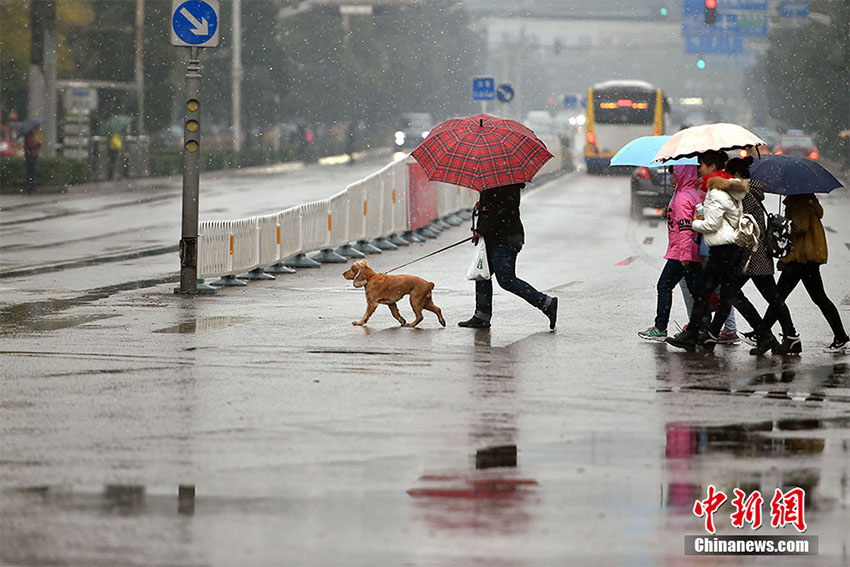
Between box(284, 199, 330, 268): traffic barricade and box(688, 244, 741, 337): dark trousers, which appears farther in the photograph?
box(284, 199, 330, 268): traffic barricade

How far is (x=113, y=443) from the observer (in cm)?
827

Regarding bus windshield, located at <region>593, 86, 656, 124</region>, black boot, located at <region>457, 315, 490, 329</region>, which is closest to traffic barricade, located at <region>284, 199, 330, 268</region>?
black boot, located at <region>457, 315, 490, 329</region>

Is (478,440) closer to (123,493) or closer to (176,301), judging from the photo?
(123,493)

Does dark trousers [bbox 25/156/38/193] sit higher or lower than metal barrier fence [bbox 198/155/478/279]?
lower

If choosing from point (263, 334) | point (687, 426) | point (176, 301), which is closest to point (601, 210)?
point (176, 301)

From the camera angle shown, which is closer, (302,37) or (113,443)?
(113,443)

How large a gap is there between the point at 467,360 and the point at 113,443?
13.1ft

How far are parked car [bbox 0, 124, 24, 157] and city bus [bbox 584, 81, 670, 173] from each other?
67.9 feet

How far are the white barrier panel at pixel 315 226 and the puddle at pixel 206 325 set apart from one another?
5.74 meters

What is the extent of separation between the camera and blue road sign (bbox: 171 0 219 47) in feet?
52.7

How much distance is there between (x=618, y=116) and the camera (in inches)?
2281

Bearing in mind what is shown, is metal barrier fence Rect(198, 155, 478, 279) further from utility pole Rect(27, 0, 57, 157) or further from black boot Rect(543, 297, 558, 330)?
utility pole Rect(27, 0, 57, 157)

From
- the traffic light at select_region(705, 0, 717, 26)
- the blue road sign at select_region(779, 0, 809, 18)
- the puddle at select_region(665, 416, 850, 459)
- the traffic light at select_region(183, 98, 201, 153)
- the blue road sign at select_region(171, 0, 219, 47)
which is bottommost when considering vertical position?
the puddle at select_region(665, 416, 850, 459)

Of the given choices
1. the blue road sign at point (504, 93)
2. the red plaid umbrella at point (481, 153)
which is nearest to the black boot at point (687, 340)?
the red plaid umbrella at point (481, 153)
